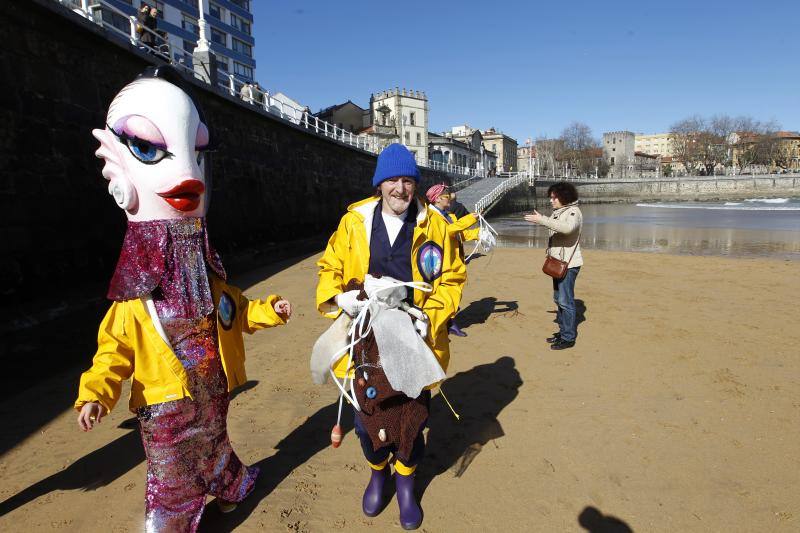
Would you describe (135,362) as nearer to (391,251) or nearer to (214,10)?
(391,251)

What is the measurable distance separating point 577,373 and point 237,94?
1138 centimetres

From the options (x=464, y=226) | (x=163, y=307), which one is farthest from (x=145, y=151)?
(x=464, y=226)

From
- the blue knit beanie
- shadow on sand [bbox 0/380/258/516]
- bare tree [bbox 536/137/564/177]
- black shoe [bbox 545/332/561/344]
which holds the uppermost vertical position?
bare tree [bbox 536/137/564/177]

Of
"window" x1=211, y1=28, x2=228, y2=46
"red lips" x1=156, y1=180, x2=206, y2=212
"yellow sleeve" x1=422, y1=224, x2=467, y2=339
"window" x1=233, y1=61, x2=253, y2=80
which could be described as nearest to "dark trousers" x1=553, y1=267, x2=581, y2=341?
"yellow sleeve" x1=422, y1=224, x2=467, y2=339

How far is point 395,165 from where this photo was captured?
95.0 inches

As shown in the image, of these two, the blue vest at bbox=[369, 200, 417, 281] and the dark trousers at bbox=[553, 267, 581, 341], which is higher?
the blue vest at bbox=[369, 200, 417, 281]

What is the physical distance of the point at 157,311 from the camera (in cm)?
219

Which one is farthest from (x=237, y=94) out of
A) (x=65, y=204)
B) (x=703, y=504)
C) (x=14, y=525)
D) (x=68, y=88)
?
(x=703, y=504)

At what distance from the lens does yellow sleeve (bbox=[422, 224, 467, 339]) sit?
2.37m

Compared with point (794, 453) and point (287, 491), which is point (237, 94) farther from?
point (794, 453)

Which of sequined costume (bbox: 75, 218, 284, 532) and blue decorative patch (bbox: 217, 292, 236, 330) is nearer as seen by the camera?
sequined costume (bbox: 75, 218, 284, 532)

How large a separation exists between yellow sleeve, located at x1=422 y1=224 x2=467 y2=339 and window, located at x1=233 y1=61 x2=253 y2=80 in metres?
46.8

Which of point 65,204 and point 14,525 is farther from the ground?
point 65,204

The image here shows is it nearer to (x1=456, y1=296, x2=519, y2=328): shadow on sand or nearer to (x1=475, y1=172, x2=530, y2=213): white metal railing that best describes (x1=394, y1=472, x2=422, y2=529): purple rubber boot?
(x1=456, y1=296, x2=519, y2=328): shadow on sand
